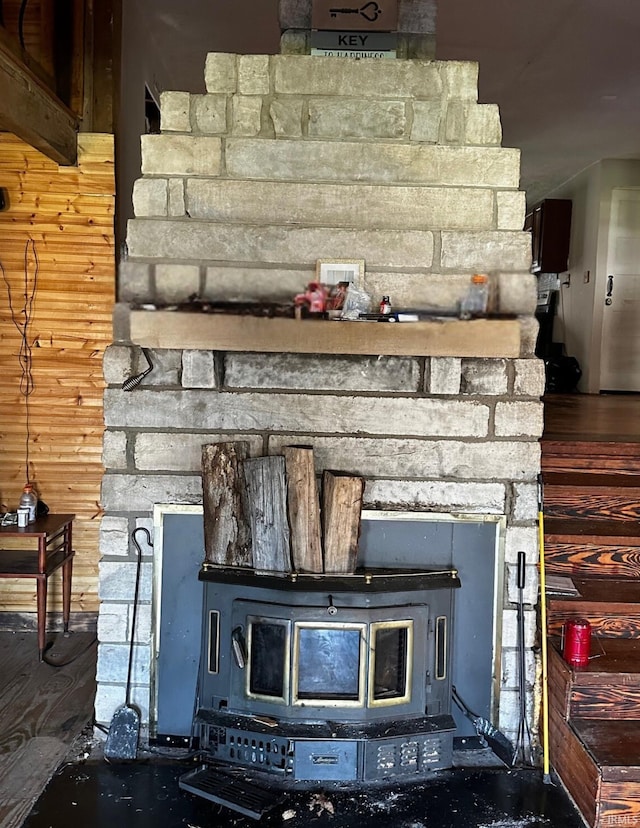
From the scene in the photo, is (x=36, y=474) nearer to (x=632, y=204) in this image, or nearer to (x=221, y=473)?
(x=221, y=473)

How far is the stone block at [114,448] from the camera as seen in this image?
2.20 m

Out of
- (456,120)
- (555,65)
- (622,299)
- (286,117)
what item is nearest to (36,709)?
(286,117)

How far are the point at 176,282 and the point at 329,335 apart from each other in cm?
51

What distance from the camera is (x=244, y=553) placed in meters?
2.12

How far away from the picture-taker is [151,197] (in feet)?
7.01

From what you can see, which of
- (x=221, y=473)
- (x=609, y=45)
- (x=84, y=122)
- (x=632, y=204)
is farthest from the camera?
(x=632, y=204)

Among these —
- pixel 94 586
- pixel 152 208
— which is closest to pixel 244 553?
pixel 152 208

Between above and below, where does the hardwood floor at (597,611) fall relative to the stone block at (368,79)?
below

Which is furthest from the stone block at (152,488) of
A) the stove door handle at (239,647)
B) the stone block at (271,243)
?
the stone block at (271,243)

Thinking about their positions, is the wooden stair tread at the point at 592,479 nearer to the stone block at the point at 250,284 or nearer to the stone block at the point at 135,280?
the stone block at the point at 250,284

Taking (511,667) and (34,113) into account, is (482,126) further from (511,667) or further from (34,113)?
(511,667)

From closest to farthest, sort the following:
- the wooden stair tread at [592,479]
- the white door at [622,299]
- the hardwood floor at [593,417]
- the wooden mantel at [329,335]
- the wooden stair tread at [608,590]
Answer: the wooden mantel at [329,335] → the wooden stair tread at [608,590] → the wooden stair tread at [592,479] → the hardwood floor at [593,417] → the white door at [622,299]

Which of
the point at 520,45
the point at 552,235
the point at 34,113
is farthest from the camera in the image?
the point at 552,235

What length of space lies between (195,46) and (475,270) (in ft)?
7.03
